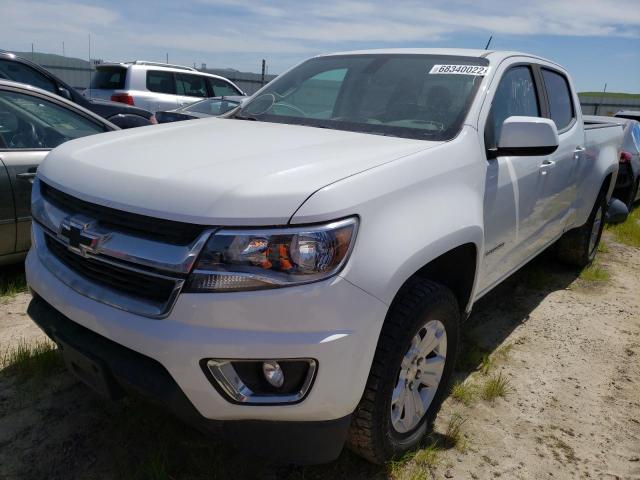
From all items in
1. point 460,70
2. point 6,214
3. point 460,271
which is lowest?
point 6,214

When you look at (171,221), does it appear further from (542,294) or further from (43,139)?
(542,294)

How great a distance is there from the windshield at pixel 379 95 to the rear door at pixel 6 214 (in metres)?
1.55

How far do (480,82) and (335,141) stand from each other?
3.02 feet

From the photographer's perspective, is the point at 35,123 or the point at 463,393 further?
the point at 35,123

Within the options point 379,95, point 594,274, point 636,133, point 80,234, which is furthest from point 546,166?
point 636,133

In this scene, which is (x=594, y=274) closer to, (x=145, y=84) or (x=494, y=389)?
(x=494, y=389)

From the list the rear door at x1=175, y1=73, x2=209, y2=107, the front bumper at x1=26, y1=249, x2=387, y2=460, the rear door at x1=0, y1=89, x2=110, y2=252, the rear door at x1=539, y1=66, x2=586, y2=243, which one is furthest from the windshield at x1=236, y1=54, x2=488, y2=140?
the rear door at x1=175, y1=73, x2=209, y2=107

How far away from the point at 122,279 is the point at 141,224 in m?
0.21

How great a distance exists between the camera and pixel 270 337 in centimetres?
168

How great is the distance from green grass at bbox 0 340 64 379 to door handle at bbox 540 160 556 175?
283 centimetres

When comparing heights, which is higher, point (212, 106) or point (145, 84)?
point (145, 84)

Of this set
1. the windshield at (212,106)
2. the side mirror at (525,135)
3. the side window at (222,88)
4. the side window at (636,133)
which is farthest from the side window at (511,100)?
the side window at (222,88)

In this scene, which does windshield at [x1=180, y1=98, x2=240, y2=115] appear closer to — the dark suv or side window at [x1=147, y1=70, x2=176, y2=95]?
the dark suv

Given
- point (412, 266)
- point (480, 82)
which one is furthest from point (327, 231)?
point (480, 82)
